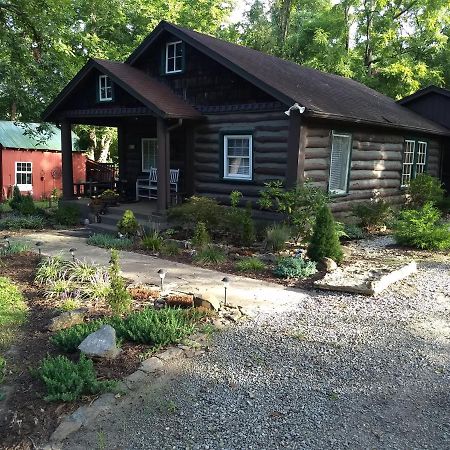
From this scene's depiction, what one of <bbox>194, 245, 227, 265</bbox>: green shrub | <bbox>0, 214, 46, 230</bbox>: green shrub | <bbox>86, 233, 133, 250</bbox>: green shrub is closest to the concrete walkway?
<bbox>86, 233, 133, 250</bbox>: green shrub

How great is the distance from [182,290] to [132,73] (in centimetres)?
894

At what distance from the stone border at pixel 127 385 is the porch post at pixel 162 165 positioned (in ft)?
23.8

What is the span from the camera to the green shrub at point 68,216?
46.7 feet

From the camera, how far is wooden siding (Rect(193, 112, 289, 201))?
11727 millimetres

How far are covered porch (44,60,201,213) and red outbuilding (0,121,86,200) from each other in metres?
6.03

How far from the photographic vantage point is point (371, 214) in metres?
13.1

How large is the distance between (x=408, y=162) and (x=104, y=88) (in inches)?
408

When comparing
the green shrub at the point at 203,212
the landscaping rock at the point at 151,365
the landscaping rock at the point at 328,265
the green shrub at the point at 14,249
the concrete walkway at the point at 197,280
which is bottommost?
the landscaping rock at the point at 151,365

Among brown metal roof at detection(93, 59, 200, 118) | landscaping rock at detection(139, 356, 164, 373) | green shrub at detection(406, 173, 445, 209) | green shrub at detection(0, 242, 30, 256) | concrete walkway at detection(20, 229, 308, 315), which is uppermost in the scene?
brown metal roof at detection(93, 59, 200, 118)

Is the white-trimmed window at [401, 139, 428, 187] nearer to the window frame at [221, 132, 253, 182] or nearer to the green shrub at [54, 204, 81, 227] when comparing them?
the window frame at [221, 132, 253, 182]

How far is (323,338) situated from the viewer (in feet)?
18.4

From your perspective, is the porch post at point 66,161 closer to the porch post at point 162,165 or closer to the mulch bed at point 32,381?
the porch post at point 162,165

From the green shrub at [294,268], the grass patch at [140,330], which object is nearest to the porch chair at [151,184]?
the green shrub at [294,268]

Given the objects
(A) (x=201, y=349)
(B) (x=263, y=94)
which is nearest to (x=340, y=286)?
(A) (x=201, y=349)
